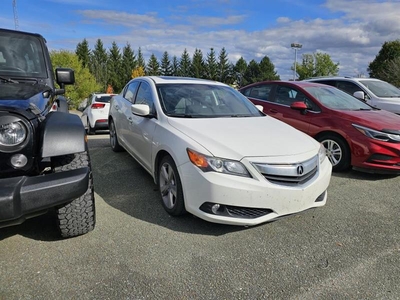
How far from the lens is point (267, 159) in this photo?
107 inches

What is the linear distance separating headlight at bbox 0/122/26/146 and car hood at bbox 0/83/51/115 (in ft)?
0.46

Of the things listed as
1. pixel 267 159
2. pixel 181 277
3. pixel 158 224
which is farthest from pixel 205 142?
pixel 181 277

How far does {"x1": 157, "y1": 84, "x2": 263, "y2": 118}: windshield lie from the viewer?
3725 millimetres

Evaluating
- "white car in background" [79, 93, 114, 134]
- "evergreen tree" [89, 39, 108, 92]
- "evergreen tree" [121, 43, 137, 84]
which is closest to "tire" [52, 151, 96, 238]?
"white car in background" [79, 93, 114, 134]

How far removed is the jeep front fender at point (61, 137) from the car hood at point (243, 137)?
3.58 feet

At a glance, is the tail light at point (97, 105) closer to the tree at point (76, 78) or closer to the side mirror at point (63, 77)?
Result: the side mirror at point (63, 77)

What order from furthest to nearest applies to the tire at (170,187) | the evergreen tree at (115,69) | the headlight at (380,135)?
the evergreen tree at (115,69)
the headlight at (380,135)
the tire at (170,187)

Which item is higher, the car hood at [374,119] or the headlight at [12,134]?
the headlight at [12,134]

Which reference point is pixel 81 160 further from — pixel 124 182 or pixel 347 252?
pixel 347 252

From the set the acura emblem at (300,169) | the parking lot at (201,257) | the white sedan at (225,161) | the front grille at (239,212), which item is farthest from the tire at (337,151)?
the front grille at (239,212)

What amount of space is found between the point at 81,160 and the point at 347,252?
2451mm

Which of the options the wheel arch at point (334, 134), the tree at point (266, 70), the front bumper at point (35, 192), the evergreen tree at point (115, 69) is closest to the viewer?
the front bumper at point (35, 192)

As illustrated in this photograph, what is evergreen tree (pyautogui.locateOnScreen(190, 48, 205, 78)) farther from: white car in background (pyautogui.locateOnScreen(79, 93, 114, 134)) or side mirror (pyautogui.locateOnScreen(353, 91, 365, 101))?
side mirror (pyautogui.locateOnScreen(353, 91, 365, 101))

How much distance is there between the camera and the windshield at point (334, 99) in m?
5.33
